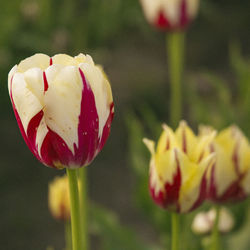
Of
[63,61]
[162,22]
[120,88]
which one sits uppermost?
[120,88]

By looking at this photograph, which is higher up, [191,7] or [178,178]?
[191,7]

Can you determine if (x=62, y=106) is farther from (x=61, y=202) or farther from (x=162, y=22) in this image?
(x=162, y=22)

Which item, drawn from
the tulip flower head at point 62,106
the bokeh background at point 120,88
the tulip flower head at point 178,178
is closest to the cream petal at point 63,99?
the tulip flower head at point 62,106

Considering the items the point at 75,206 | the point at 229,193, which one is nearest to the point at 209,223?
the point at 229,193

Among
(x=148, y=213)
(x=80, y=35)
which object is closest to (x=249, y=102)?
(x=148, y=213)

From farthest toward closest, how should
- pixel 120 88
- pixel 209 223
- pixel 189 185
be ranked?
1. pixel 120 88
2. pixel 209 223
3. pixel 189 185

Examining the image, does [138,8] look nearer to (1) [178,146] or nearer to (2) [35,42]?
(2) [35,42]

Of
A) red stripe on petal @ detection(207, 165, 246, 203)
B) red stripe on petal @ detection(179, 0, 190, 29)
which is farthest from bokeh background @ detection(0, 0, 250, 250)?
red stripe on petal @ detection(207, 165, 246, 203)
